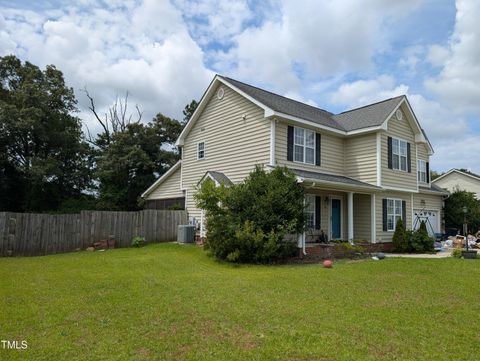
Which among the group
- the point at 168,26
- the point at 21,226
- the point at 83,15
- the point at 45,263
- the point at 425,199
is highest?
the point at 168,26

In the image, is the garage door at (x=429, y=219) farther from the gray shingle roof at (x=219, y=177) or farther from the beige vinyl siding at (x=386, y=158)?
the gray shingle roof at (x=219, y=177)

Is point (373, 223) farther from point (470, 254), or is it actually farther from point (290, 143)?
point (290, 143)

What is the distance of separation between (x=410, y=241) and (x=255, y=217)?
871 centimetres

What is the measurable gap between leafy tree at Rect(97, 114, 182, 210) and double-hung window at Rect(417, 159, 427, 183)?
18223 millimetres

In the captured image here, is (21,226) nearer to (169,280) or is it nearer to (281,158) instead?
(169,280)

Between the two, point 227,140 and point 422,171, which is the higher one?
point 227,140

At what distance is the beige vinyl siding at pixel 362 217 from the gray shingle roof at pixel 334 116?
345 centimetres

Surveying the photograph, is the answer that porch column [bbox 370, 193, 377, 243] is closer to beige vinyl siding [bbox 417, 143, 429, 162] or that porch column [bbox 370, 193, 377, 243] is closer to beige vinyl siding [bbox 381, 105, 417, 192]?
beige vinyl siding [bbox 381, 105, 417, 192]

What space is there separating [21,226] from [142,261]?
564cm

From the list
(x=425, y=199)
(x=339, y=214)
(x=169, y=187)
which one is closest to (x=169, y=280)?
(x=339, y=214)

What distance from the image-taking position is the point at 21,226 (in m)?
13.5

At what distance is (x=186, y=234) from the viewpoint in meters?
16.3

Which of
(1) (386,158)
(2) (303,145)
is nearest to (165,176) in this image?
(2) (303,145)

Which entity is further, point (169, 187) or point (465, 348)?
point (169, 187)
